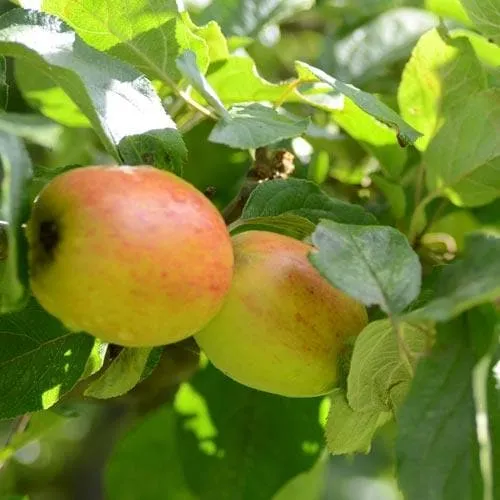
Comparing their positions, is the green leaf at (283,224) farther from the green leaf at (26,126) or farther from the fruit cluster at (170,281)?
the green leaf at (26,126)

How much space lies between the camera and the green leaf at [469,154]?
78 centimetres

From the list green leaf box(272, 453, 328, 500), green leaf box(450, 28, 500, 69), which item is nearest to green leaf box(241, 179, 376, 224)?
green leaf box(450, 28, 500, 69)

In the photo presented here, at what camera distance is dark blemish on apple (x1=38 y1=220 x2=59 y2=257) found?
574 mm

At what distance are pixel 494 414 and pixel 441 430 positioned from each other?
0.05 m

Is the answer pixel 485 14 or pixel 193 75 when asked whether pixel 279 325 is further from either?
pixel 485 14

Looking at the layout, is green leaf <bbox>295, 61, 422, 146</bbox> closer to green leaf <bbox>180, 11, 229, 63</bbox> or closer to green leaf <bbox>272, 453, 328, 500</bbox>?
green leaf <bbox>180, 11, 229, 63</bbox>

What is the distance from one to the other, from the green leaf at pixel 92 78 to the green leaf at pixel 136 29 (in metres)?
0.08

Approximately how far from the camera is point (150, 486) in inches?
48.4

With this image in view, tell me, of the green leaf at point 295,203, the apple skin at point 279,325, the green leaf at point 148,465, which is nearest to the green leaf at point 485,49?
the green leaf at point 295,203

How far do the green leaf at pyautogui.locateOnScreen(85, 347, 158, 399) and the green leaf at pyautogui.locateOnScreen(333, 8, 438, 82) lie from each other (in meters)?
0.59

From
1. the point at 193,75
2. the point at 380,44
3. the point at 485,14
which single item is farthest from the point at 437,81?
the point at 380,44

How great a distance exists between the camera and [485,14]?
82 cm

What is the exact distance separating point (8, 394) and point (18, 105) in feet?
1.88

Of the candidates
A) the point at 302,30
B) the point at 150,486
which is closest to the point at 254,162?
the point at 150,486
